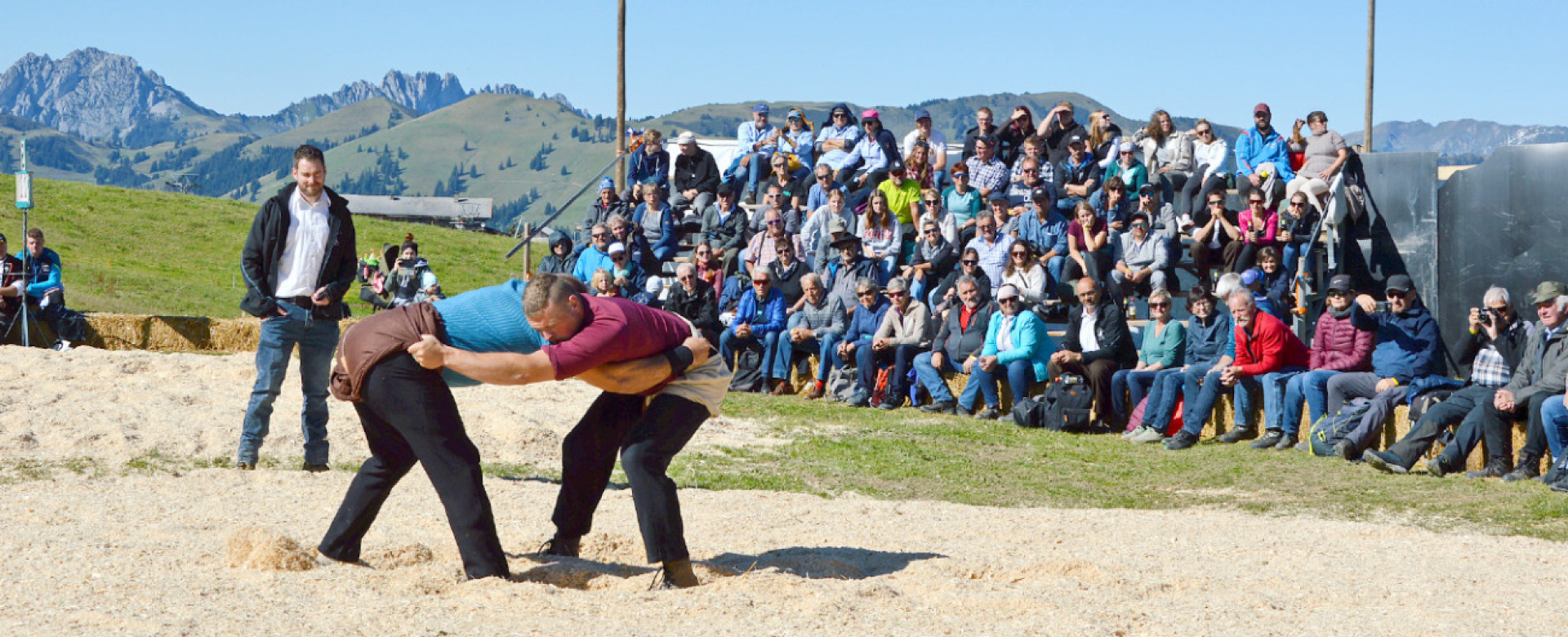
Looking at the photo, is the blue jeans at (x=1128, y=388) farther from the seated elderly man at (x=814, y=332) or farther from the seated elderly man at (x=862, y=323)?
the seated elderly man at (x=814, y=332)

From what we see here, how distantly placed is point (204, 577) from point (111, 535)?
1.04 metres

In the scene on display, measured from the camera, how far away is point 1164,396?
11414 mm

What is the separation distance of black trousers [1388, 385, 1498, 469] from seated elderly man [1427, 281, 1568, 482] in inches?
3.6

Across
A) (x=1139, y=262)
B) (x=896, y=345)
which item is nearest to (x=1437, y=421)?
(x=1139, y=262)

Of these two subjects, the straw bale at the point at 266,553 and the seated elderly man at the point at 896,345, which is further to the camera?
the seated elderly man at the point at 896,345

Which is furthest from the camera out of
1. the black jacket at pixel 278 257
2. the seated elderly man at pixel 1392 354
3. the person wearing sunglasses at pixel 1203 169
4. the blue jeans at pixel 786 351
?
the person wearing sunglasses at pixel 1203 169

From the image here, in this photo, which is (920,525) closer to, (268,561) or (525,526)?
(525,526)

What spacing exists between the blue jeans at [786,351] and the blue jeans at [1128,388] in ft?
10.8

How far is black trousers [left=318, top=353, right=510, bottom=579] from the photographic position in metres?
5.40

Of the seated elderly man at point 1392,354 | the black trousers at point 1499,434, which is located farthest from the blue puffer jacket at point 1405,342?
the black trousers at point 1499,434

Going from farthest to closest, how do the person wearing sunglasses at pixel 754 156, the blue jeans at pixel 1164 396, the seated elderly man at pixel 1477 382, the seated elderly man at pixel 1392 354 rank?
the person wearing sunglasses at pixel 754 156 → the blue jeans at pixel 1164 396 → the seated elderly man at pixel 1392 354 → the seated elderly man at pixel 1477 382

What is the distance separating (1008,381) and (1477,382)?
12.9ft

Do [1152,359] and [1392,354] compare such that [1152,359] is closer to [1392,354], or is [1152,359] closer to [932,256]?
[1392,354]

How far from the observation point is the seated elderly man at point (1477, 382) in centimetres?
948
